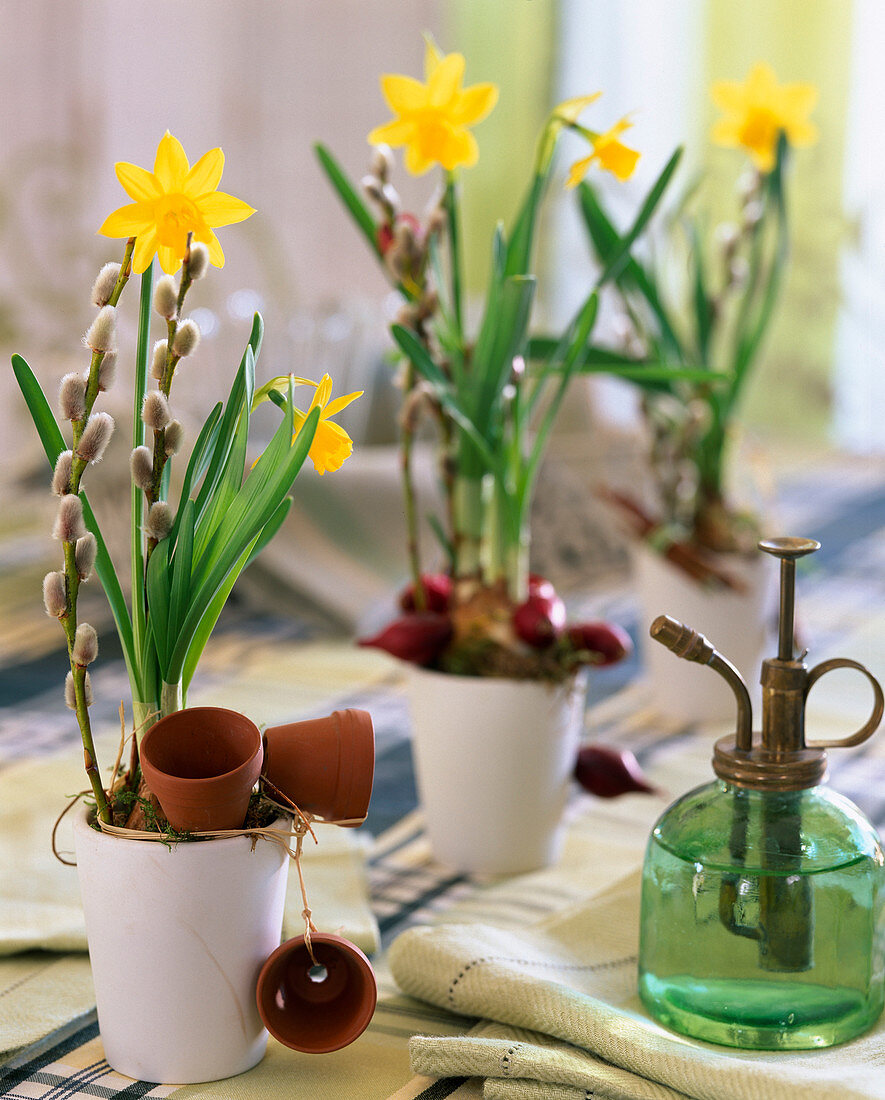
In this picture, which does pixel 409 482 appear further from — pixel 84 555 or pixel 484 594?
pixel 84 555

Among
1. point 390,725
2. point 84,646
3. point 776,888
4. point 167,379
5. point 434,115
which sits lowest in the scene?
point 390,725

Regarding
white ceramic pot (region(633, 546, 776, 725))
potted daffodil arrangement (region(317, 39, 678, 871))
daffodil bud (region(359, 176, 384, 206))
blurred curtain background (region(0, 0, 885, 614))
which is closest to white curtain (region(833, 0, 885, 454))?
blurred curtain background (region(0, 0, 885, 614))

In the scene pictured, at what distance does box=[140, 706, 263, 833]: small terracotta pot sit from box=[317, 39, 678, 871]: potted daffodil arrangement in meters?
Result: 0.30

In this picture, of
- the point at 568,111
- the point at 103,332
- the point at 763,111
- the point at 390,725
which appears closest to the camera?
the point at 103,332

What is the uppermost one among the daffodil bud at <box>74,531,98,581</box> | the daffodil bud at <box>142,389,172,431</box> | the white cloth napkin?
the daffodil bud at <box>142,389,172,431</box>

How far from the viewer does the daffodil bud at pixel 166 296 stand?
20.2 inches

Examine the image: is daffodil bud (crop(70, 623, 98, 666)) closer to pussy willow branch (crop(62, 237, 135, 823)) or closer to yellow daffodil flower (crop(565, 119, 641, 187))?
pussy willow branch (crop(62, 237, 135, 823))

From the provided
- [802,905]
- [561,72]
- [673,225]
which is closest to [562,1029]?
[802,905]

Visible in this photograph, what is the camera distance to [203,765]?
55cm

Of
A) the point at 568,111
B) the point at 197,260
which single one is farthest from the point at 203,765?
the point at 568,111

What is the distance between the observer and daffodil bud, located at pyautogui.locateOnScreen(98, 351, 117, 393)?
505mm

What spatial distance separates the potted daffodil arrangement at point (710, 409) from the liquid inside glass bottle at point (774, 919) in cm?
56

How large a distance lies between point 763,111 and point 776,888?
75 cm

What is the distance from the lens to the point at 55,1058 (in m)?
0.60
